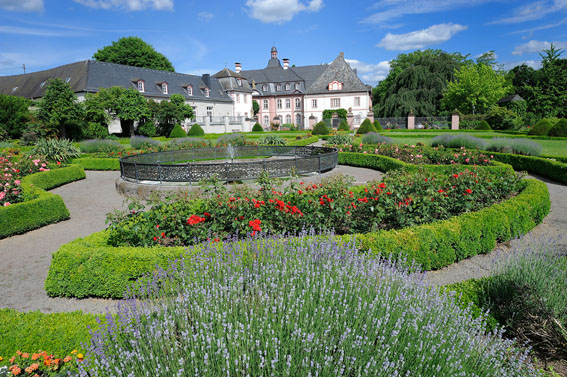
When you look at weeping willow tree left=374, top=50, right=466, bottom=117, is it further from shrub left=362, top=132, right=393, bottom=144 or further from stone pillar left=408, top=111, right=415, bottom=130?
shrub left=362, top=132, right=393, bottom=144

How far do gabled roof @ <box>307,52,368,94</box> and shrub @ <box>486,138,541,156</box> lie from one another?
33928mm

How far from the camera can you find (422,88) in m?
47.5

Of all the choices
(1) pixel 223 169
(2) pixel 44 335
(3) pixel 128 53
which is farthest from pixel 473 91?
(2) pixel 44 335

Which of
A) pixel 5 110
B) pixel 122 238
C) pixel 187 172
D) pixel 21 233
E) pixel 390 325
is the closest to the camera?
pixel 390 325

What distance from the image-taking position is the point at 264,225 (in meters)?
5.88

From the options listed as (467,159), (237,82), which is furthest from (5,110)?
(467,159)

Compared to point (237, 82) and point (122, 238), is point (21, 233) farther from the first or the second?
point (237, 82)

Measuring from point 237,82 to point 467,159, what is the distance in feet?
141

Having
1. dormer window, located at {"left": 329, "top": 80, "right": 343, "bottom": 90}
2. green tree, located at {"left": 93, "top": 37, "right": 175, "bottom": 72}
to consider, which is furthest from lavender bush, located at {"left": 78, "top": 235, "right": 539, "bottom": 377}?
green tree, located at {"left": 93, "top": 37, "right": 175, "bottom": 72}

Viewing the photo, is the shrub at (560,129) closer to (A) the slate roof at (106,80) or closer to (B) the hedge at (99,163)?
(B) the hedge at (99,163)

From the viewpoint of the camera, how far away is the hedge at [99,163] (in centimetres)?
1734

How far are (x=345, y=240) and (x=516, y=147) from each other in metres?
14.7

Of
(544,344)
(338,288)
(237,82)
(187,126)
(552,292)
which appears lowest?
(544,344)

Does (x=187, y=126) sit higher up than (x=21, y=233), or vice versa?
(x=187, y=126)
